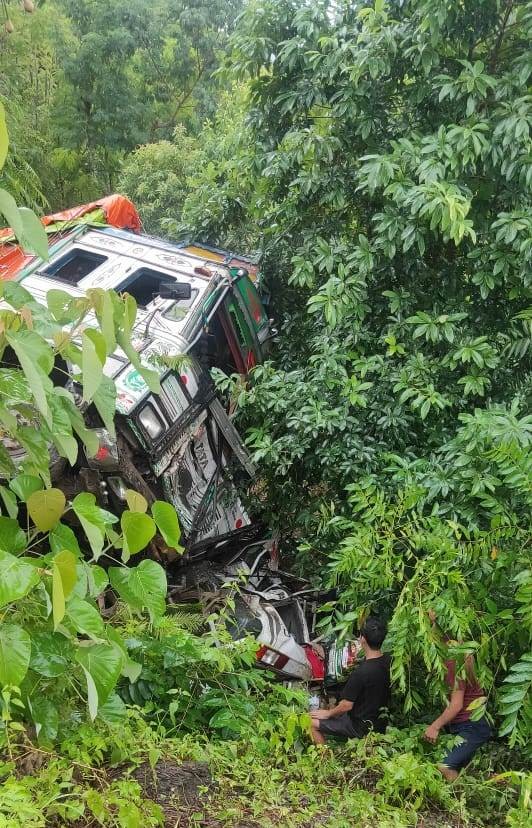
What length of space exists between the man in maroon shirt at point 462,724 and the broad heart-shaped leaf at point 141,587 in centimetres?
201

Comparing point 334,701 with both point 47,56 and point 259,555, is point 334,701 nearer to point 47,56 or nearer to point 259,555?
point 259,555

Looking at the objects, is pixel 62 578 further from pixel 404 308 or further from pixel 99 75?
pixel 99 75

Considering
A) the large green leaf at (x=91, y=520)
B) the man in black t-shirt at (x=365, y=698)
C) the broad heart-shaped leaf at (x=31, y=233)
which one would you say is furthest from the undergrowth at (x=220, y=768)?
the broad heart-shaped leaf at (x=31, y=233)

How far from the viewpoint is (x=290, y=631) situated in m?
4.77

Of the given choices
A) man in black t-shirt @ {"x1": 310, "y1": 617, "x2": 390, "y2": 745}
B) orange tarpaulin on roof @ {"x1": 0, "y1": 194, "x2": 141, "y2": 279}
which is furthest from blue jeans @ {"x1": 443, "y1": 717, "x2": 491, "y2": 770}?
orange tarpaulin on roof @ {"x1": 0, "y1": 194, "x2": 141, "y2": 279}

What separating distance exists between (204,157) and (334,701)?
529cm

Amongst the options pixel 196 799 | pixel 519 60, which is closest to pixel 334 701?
pixel 196 799

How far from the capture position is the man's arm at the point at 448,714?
332cm

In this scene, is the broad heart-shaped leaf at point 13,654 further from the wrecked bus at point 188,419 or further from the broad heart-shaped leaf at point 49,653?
the wrecked bus at point 188,419

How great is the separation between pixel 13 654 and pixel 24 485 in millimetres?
476

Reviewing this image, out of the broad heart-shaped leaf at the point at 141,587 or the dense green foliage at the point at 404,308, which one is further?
the dense green foliage at the point at 404,308

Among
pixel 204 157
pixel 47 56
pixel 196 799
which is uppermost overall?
pixel 47 56

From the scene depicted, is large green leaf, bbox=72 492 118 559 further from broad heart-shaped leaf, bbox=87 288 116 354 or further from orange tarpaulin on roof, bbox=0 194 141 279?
orange tarpaulin on roof, bbox=0 194 141 279

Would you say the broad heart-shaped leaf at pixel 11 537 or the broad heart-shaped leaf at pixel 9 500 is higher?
the broad heart-shaped leaf at pixel 9 500
